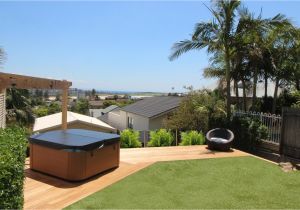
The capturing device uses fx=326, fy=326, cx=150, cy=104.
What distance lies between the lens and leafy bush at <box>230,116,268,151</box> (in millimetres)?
11117

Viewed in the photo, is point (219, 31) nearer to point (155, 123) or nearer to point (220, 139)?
point (220, 139)

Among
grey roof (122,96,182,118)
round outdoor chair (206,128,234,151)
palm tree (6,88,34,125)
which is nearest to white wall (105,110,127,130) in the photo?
grey roof (122,96,182,118)

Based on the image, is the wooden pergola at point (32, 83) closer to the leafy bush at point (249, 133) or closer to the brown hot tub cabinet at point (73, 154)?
the brown hot tub cabinet at point (73, 154)

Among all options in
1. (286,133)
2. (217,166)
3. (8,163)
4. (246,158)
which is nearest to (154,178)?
(217,166)

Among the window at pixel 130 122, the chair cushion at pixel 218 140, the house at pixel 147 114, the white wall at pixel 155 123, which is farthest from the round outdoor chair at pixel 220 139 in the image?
the window at pixel 130 122

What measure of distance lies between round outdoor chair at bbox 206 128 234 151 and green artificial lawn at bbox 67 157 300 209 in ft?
5.56

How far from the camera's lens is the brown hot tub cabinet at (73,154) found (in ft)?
21.7

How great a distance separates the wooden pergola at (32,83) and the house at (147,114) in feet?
50.6

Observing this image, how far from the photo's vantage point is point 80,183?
662 centimetres

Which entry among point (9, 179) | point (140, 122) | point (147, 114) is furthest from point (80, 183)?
point (140, 122)

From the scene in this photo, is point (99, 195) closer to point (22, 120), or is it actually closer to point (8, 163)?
point (8, 163)

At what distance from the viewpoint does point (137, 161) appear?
8.45 m

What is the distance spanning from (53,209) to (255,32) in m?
9.62

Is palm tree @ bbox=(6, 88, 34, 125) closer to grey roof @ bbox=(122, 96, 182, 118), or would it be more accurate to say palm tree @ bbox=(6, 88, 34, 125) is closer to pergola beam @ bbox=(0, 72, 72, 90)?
grey roof @ bbox=(122, 96, 182, 118)
